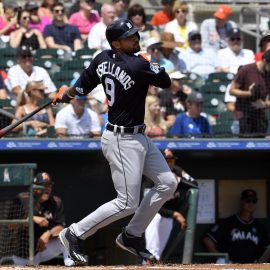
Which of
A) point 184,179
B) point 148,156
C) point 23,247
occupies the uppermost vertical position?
point 148,156

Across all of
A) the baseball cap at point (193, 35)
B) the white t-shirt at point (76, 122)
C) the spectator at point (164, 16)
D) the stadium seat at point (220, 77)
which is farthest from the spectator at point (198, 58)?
the white t-shirt at point (76, 122)

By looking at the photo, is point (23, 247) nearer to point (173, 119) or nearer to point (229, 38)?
point (173, 119)

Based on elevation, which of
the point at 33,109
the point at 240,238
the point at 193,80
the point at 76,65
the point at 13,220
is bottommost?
the point at 240,238

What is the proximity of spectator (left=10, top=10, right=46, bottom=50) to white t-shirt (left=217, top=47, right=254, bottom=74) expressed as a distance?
2.31m

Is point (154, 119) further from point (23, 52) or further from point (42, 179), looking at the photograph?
point (23, 52)

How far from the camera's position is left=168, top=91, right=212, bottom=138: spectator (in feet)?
34.1

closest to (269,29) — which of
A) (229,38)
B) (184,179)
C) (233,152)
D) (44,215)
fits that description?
(229,38)

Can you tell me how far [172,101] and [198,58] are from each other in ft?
3.95

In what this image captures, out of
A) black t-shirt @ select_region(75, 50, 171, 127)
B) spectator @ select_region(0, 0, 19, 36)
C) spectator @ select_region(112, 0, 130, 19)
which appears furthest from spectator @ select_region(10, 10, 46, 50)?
black t-shirt @ select_region(75, 50, 171, 127)

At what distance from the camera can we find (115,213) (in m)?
6.54

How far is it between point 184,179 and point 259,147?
0.98 meters

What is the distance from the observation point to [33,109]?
10359mm

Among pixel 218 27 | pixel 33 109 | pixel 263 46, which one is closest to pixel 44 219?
pixel 33 109

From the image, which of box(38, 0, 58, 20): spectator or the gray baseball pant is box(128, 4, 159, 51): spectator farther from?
the gray baseball pant
